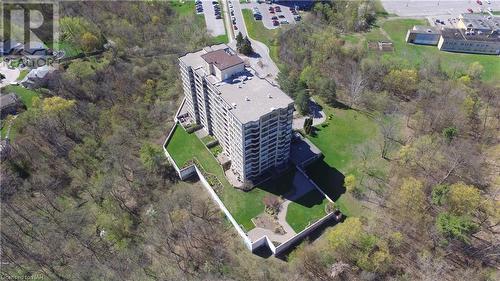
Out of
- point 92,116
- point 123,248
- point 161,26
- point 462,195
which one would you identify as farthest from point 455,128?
point 161,26

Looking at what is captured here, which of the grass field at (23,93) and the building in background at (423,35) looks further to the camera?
the building in background at (423,35)

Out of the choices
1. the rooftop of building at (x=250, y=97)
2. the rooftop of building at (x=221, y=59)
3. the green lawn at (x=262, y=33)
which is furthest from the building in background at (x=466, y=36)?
the rooftop of building at (x=221, y=59)

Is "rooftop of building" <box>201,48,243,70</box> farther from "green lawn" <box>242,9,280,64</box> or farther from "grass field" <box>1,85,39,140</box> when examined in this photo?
"grass field" <box>1,85,39,140</box>

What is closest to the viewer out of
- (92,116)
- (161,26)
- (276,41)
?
(92,116)

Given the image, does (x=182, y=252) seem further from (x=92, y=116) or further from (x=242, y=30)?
(x=242, y=30)

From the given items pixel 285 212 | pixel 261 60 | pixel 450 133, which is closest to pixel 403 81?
pixel 450 133

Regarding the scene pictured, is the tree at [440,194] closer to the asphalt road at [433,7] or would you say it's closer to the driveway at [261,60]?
the driveway at [261,60]

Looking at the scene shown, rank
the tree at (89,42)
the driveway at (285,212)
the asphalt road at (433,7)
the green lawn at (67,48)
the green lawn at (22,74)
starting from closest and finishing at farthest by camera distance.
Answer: the driveway at (285,212)
the green lawn at (22,74)
the tree at (89,42)
the green lawn at (67,48)
the asphalt road at (433,7)
